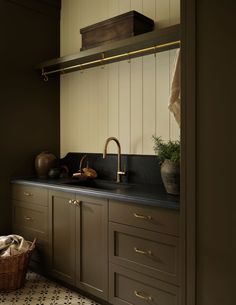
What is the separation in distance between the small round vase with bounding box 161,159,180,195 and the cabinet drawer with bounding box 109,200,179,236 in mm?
247

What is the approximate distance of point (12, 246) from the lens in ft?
8.18

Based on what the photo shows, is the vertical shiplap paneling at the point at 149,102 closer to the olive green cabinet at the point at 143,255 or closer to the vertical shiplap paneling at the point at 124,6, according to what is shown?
the vertical shiplap paneling at the point at 124,6

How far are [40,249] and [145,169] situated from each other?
3.88 feet

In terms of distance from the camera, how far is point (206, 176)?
143 centimetres

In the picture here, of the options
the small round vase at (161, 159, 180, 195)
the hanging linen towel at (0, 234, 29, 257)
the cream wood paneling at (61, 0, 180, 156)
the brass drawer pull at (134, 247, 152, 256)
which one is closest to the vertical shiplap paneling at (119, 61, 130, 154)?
the cream wood paneling at (61, 0, 180, 156)

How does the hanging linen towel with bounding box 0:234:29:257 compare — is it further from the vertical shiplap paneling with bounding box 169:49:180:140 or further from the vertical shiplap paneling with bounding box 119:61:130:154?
the vertical shiplap paneling with bounding box 169:49:180:140

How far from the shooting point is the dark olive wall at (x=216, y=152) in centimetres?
135

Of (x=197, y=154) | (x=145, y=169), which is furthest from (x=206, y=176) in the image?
(x=145, y=169)

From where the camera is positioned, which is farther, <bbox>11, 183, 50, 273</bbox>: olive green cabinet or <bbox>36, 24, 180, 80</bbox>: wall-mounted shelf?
<bbox>11, 183, 50, 273</bbox>: olive green cabinet

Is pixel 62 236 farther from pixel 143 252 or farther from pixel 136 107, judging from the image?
pixel 136 107

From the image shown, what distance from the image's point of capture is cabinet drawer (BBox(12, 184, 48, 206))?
8.76 feet

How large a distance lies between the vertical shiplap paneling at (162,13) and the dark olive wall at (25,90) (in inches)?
51.1

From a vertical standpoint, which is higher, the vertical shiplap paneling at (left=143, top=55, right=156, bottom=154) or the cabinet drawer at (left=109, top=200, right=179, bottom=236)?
the vertical shiplap paneling at (left=143, top=55, right=156, bottom=154)

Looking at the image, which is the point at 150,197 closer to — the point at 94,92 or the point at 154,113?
the point at 154,113
